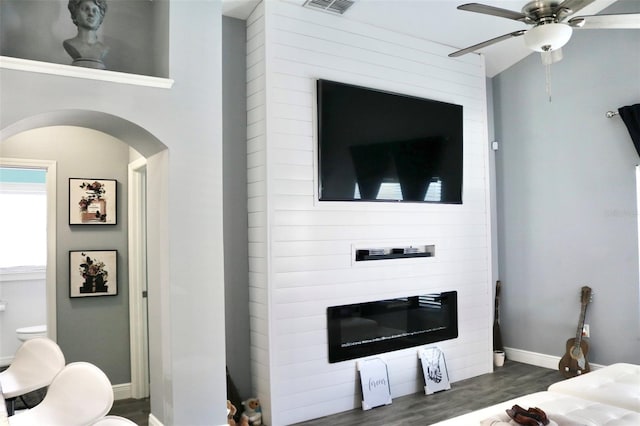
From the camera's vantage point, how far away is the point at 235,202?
12.8 ft

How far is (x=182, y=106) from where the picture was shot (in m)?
3.25

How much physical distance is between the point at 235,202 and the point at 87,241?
1.36m

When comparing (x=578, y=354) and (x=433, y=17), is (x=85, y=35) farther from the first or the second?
(x=578, y=354)

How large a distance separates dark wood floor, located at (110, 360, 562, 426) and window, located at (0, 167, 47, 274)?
3.07 metres

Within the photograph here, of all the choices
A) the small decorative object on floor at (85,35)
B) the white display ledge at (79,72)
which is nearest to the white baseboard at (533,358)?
the white display ledge at (79,72)

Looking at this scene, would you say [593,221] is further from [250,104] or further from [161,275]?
[161,275]

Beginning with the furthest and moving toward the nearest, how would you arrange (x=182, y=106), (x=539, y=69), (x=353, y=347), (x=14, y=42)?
(x=539, y=69) → (x=353, y=347) → (x=182, y=106) → (x=14, y=42)

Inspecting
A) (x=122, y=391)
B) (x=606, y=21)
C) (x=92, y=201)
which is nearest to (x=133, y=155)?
(x=92, y=201)

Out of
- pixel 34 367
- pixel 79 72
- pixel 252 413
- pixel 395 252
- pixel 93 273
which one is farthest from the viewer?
pixel 395 252

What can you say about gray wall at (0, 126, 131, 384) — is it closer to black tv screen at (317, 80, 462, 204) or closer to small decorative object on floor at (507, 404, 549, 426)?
black tv screen at (317, 80, 462, 204)

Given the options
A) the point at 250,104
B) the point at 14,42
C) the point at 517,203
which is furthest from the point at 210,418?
the point at 517,203

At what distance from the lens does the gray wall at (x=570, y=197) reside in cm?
449

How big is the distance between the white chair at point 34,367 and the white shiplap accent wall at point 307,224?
1.55 metres

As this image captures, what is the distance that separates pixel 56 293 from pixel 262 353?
1.80 metres
